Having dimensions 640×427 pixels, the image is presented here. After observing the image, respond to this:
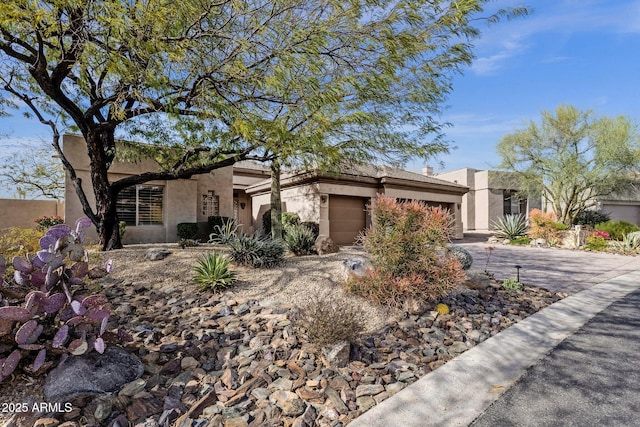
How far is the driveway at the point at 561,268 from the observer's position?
8250mm

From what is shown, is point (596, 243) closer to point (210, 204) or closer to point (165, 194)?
point (210, 204)

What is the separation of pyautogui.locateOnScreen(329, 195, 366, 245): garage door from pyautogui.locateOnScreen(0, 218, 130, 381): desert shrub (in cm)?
1254

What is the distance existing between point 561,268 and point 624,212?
25914 mm

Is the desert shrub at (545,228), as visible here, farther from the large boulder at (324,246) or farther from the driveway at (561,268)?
the large boulder at (324,246)

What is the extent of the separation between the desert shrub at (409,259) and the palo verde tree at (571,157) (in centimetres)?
1972

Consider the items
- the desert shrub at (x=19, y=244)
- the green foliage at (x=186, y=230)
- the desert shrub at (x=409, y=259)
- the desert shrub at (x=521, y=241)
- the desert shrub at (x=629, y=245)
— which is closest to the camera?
the desert shrub at (x=409, y=259)

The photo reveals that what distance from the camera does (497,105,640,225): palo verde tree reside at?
64.2 feet

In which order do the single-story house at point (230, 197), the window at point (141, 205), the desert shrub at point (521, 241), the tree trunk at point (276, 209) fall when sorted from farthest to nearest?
the desert shrub at point (521, 241) → the window at point (141, 205) → the single-story house at point (230, 197) → the tree trunk at point (276, 209)

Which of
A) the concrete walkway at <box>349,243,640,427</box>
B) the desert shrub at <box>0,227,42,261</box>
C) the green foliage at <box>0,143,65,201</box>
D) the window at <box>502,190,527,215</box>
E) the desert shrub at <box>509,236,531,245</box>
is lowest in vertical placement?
the concrete walkway at <box>349,243,640,427</box>

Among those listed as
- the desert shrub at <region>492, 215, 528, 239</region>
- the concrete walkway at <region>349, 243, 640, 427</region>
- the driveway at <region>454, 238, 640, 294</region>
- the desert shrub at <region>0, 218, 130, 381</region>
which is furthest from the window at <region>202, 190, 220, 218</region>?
the desert shrub at <region>492, 215, 528, 239</region>

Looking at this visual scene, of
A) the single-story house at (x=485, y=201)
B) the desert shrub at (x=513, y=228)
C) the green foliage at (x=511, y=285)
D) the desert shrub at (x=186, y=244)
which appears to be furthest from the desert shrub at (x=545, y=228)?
the desert shrub at (x=186, y=244)

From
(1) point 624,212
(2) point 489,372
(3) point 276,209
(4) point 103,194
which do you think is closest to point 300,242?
(3) point 276,209

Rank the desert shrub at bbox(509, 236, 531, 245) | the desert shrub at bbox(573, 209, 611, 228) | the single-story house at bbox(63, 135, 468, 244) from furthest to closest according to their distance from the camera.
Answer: the desert shrub at bbox(573, 209, 611, 228) → the desert shrub at bbox(509, 236, 531, 245) → the single-story house at bbox(63, 135, 468, 244)

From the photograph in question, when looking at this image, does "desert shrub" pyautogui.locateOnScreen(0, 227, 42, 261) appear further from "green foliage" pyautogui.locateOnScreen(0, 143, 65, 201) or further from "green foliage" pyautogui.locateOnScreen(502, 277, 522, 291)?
"green foliage" pyautogui.locateOnScreen(0, 143, 65, 201)
